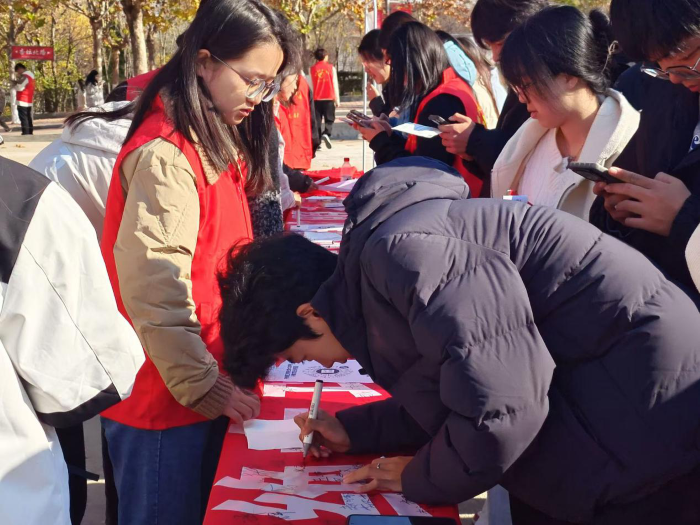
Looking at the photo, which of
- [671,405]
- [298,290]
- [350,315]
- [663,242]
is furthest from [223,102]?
[671,405]

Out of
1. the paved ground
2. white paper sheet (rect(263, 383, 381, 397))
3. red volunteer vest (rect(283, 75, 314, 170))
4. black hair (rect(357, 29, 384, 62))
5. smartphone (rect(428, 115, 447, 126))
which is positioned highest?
black hair (rect(357, 29, 384, 62))

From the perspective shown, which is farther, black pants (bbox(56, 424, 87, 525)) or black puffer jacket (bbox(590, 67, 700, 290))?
black pants (bbox(56, 424, 87, 525))

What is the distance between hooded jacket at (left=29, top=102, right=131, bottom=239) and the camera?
2287 mm

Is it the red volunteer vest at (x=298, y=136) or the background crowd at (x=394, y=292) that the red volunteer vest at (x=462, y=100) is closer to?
the background crowd at (x=394, y=292)

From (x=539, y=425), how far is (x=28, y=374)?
80 cm

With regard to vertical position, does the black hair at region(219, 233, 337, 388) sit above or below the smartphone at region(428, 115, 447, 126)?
below

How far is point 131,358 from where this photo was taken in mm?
1294

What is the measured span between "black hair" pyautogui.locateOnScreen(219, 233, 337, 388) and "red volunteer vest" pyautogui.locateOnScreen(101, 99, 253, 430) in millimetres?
269

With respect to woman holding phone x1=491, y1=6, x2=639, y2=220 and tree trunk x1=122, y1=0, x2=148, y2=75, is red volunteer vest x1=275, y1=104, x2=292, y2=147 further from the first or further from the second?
tree trunk x1=122, y1=0, x2=148, y2=75

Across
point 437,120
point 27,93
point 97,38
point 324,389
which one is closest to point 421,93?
point 437,120

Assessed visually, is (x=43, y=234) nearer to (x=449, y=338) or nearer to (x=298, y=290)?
(x=298, y=290)

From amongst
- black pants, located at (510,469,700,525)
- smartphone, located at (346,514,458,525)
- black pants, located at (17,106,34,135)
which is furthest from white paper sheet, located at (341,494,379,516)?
black pants, located at (17,106,34,135)

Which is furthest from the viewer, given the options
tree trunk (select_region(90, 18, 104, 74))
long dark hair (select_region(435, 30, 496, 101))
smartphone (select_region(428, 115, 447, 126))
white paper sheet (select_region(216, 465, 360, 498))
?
tree trunk (select_region(90, 18, 104, 74))

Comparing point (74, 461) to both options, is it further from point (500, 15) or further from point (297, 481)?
point (500, 15)
